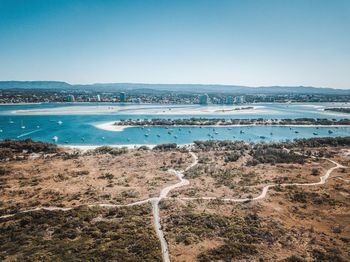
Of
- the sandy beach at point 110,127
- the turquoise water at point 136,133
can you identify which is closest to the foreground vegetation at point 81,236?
the turquoise water at point 136,133

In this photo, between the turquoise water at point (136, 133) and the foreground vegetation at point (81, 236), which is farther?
the turquoise water at point (136, 133)

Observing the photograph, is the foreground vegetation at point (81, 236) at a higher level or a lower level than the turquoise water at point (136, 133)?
higher

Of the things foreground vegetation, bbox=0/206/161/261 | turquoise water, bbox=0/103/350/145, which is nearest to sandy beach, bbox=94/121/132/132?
turquoise water, bbox=0/103/350/145

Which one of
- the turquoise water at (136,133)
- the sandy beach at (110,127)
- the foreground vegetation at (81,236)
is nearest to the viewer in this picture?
the foreground vegetation at (81,236)

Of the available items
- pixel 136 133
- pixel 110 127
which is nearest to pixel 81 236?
pixel 136 133

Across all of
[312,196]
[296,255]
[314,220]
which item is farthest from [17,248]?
[312,196]

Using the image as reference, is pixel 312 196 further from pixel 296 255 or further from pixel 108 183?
pixel 108 183

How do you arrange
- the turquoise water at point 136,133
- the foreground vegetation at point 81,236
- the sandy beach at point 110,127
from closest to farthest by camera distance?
the foreground vegetation at point 81,236 → the turquoise water at point 136,133 → the sandy beach at point 110,127

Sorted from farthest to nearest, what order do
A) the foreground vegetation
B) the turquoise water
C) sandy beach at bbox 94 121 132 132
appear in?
sandy beach at bbox 94 121 132 132 < the turquoise water < the foreground vegetation

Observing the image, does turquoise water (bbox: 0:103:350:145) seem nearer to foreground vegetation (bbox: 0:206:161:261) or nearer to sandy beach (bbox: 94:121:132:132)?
sandy beach (bbox: 94:121:132:132)

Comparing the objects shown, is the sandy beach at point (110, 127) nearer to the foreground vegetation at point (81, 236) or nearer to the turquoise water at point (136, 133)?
the turquoise water at point (136, 133)

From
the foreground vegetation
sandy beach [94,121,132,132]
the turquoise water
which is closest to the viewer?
the foreground vegetation
